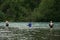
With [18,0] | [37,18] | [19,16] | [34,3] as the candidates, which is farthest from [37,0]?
[37,18]

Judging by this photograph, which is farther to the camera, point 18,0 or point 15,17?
point 18,0

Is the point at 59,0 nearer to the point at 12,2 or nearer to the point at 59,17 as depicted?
the point at 59,17

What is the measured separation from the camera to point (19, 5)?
9800 centimetres

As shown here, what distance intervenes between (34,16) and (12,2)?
14317 mm

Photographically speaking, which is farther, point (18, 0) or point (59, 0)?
point (18, 0)

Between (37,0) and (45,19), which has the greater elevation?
(37,0)

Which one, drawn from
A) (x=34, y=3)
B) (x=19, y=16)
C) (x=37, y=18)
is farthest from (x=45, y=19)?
(x=34, y=3)

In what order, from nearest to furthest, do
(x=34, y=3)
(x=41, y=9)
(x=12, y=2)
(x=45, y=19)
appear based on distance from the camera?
(x=45, y=19)
(x=41, y=9)
(x=12, y=2)
(x=34, y=3)

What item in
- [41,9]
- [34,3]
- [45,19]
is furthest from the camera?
[34,3]

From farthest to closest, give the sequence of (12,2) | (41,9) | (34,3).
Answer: (34,3), (12,2), (41,9)

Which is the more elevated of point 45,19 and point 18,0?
point 18,0

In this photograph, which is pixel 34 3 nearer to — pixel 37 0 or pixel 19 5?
pixel 37 0

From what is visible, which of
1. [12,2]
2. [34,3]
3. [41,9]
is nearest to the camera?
[41,9]

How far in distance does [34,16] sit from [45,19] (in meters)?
5.35
